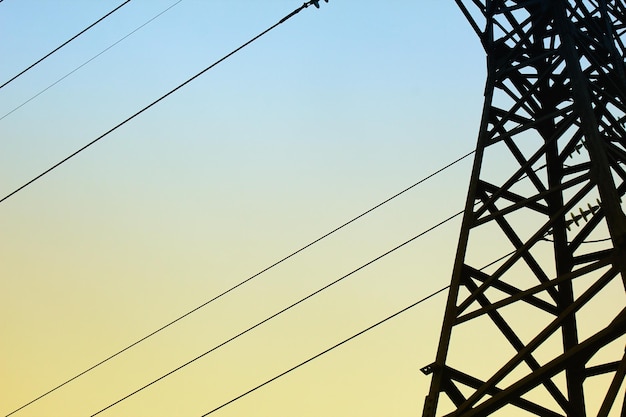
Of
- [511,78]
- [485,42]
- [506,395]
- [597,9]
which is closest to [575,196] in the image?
[506,395]

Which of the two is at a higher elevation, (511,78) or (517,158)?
(511,78)

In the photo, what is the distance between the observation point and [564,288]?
7.09 metres

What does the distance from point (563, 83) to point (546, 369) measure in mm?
4899

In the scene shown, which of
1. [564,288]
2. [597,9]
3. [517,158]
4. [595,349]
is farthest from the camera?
[597,9]

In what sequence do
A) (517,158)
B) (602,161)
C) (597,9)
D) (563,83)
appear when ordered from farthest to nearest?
(597,9) → (563,83) → (517,158) → (602,161)

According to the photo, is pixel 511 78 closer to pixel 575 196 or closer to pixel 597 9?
pixel 597 9

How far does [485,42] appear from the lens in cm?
898

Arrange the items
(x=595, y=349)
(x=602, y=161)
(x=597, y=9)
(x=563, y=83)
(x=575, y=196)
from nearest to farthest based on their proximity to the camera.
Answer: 1. (x=595, y=349)
2. (x=602, y=161)
3. (x=575, y=196)
4. (x=563, y=83)
5. (x=597, y=9)

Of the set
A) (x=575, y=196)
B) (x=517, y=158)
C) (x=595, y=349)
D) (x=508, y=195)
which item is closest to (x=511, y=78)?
(x=517, y=158)

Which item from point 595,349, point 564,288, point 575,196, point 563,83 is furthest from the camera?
point 563,83

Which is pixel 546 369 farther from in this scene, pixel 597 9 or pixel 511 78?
pixel 597 9

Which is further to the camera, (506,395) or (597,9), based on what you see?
(597,9)

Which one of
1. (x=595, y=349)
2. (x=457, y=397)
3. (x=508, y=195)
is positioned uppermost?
(x=508, y=195)

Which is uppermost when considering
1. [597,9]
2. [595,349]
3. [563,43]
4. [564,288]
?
[597,9]
